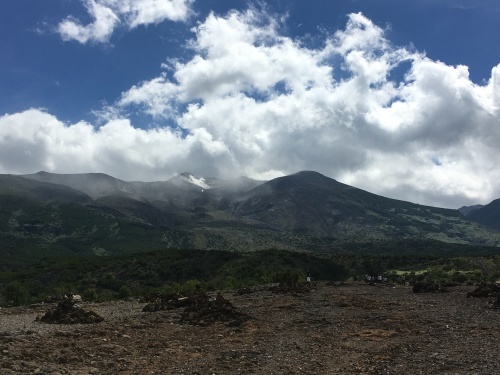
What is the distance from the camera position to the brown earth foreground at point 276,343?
12.9 meters

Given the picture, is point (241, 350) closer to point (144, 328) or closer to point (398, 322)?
point (144, 328)

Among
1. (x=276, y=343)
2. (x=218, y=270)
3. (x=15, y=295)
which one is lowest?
(x=15, y=295)

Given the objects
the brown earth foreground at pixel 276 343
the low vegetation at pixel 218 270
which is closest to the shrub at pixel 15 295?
the low vegetation at pixel 218 270

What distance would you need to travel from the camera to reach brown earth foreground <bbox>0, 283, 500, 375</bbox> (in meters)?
12.9

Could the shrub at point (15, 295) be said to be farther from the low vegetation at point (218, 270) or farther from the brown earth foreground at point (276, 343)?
the brown earth foreground at point (276, 343)

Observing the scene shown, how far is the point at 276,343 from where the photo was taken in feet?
54.5

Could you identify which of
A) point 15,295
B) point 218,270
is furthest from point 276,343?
point 218,270

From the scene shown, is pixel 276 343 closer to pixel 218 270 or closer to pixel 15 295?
pixel 15 295

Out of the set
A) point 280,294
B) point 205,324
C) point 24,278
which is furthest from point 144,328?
point 24,278

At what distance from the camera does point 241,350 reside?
1544 cm

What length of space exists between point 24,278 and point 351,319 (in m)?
66.5

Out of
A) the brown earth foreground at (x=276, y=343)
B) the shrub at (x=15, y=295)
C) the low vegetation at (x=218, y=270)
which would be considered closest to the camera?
the brown earth foreground at (x=276, y=343)

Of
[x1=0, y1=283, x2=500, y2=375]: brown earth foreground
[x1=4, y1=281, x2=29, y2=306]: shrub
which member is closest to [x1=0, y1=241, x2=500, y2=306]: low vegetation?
[x1=4, y1=281, x2=29, y2=306]: shrub

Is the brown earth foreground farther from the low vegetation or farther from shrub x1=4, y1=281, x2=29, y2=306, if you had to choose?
the low vegetation
